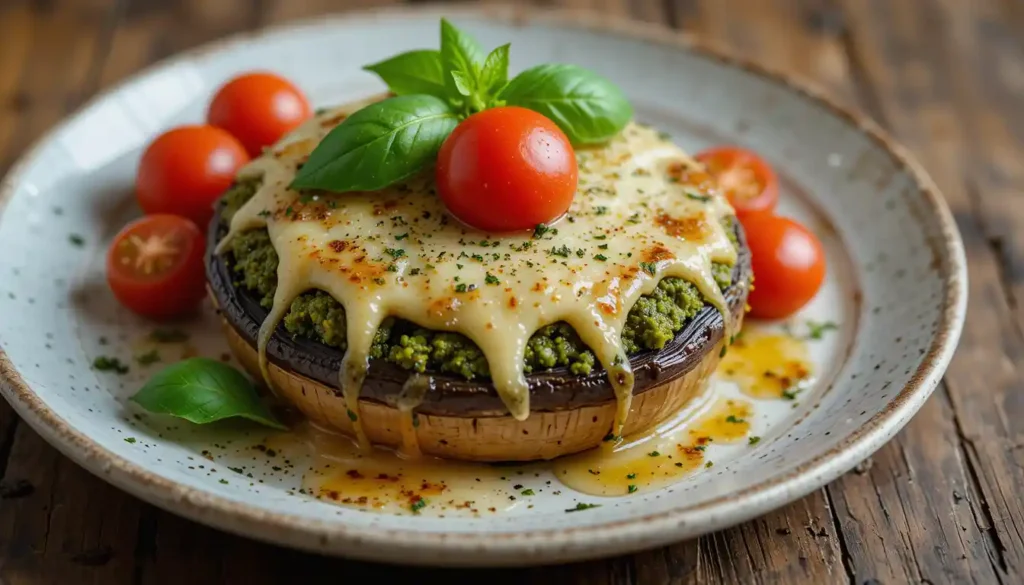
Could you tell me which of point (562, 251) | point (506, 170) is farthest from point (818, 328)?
point (506, 170)

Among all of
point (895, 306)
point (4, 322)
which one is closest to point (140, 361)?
point (4, 322)

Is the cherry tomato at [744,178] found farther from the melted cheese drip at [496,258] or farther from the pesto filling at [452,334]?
the pesto filling at [452,334]

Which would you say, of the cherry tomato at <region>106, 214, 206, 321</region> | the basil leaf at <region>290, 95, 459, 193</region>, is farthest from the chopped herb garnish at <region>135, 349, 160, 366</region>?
the basil leaf at <region>290, 95, 459, 193</region>

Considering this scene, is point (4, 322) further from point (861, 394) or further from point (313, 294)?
point (861, 394)

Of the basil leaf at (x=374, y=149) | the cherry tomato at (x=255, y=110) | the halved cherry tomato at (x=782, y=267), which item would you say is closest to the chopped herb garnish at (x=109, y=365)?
the basil leaf at (x=374, y=149)

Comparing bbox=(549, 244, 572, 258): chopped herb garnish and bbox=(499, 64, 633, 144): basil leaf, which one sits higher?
bbox=(499, 64, 633, 144): basil leaf

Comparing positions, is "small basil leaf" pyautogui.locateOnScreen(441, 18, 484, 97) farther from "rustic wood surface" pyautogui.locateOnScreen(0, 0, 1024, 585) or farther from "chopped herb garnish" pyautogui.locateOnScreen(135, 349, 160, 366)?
"rustic wood surface" pyautogui.locateOnScreen(0, 0, 1024, 585)
